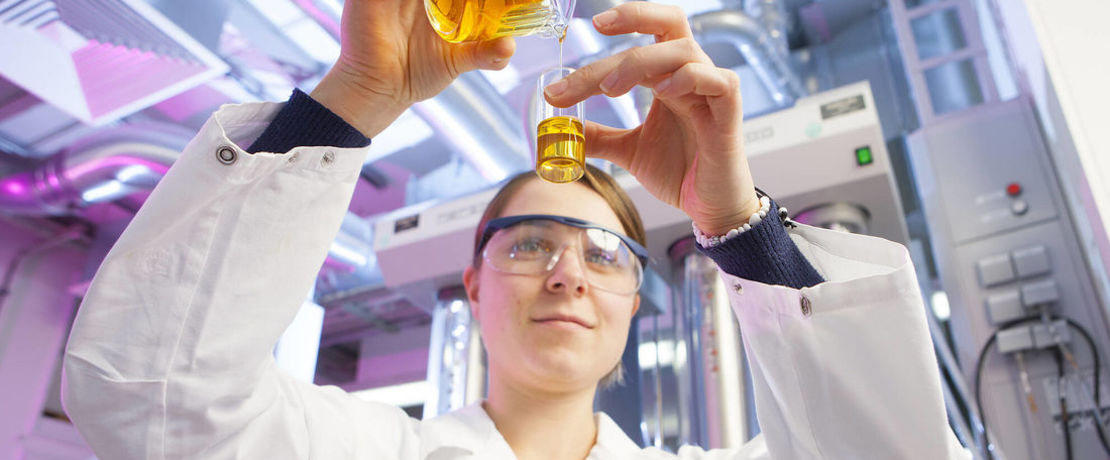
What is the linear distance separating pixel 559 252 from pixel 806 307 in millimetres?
409

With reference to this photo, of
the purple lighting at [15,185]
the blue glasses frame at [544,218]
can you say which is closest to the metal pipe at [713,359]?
the blue glasses frame at [544,218]

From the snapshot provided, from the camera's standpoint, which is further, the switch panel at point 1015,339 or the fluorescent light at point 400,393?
the fluorescent light at point 400,393

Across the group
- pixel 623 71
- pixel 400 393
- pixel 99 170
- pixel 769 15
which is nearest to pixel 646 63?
pixel 623 71

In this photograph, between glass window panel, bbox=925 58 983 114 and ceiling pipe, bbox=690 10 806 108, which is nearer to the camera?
ceiling pipe, bbox=690 10 806 108

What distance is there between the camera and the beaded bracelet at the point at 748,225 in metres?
0.70

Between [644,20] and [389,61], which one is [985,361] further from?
[389,61]

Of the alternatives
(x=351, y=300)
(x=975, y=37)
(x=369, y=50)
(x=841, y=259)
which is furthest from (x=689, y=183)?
(x=351, y=300)

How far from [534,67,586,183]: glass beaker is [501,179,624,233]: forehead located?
16.9 inches

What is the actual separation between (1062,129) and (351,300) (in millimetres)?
3132

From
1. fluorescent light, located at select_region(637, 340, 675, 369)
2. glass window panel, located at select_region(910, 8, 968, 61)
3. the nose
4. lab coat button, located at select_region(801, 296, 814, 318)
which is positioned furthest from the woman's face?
glass window panel, located at select_region(910, 8, 968, 61)

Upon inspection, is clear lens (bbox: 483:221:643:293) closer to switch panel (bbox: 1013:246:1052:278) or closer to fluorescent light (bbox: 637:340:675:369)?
fluorescent light (bbox: 637:340:675:369)

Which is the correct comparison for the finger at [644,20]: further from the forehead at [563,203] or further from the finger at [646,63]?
the forehead at [563,203]

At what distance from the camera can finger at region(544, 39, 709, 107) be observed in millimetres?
637

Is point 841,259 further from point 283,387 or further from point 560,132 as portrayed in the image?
point 283,387
